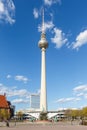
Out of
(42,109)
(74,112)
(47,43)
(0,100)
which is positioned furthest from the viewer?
(74,112)

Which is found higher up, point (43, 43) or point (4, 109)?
point (43, 43)

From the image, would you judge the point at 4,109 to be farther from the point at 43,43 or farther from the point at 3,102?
the point at 43,43

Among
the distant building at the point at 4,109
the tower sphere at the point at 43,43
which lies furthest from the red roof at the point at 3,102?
the tower sphere at the point at 43,43

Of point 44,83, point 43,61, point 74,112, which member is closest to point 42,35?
point 43,61

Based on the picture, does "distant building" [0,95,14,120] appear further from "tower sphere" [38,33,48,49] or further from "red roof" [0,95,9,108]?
"tower sphere" [38,33,48,49]

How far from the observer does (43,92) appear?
144000 mm

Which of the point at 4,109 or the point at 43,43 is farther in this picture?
the point at 4,109

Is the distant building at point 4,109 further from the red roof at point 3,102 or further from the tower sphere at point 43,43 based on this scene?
the tower sphere at point 43,43

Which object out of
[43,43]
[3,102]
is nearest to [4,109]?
[3,102]

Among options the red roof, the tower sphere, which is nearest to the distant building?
the red roof

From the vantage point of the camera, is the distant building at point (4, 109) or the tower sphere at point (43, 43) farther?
the tower sphere at point (43, 43)

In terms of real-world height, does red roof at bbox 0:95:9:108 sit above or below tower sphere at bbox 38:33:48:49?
below

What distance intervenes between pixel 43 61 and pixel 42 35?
20.5 meters

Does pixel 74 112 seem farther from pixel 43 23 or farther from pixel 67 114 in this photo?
pixel 43 23
